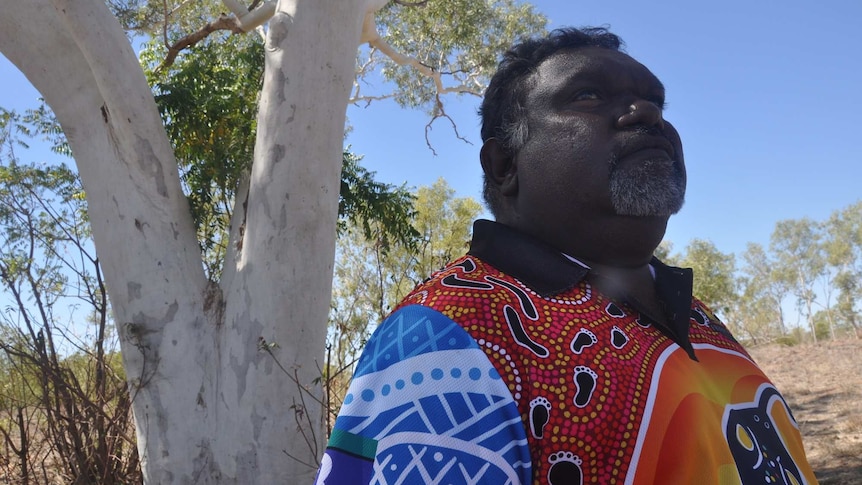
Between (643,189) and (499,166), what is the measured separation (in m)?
0.33

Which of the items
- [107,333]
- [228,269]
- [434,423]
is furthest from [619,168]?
[107,333]

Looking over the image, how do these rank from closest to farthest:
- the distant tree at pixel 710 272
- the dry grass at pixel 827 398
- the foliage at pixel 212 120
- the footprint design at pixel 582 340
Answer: the footprint design at pixel 582 340
the foliage at pixel 212 120
the dry grass at pixel 827 398
the distant tree at pixel 710 272

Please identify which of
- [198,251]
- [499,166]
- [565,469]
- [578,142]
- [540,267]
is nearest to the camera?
[565,469]

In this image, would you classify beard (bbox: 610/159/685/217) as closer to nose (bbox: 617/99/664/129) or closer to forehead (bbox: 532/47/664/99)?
nose (bbox: 617/99/664/129)

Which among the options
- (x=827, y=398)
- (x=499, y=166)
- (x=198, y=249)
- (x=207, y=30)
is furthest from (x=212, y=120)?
(x=827, y=398)

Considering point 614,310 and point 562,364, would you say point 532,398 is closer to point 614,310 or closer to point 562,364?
point 562,364

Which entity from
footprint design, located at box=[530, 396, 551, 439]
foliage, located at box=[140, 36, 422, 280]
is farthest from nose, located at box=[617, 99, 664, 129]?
foliage, located at box=[140, 36, 422, 280]

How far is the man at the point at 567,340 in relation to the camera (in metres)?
0.94

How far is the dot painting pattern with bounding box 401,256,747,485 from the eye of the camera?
3.14 feet

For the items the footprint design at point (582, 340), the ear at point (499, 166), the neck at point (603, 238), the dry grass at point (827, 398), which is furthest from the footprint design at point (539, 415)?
the dry grass at point (827, 398)

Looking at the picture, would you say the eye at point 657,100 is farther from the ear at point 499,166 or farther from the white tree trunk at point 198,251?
the white tree trunk at point 198,251

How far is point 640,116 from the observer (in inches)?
52.3

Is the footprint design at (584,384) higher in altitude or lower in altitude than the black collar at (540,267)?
lower

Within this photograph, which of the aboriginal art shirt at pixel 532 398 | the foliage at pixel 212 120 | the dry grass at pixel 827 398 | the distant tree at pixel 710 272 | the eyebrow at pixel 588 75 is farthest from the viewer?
the distant tree at pixel 710 272
